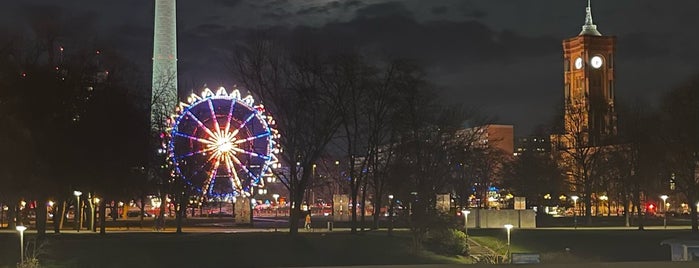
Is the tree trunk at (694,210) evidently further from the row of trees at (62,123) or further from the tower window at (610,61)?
the tower window at (610,61)

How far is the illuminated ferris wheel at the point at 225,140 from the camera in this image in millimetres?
64750

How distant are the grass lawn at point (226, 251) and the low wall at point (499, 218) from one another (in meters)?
12.9

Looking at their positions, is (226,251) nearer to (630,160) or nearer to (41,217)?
(41,217)

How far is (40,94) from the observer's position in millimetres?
38156

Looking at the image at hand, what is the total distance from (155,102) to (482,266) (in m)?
46.1

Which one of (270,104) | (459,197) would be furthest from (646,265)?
(459,197)

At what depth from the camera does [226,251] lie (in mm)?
41312

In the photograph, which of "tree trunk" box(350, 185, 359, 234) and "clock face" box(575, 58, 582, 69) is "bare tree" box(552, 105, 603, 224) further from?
"clock face" box(575, 58, 582, 69)

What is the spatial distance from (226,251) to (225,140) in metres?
25.9

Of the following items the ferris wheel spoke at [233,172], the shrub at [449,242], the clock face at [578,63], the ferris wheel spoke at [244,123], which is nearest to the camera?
the shrub at [449,242]

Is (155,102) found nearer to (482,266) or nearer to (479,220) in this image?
(479,220)

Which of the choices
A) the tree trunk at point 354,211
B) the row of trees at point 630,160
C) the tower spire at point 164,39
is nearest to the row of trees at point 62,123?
the tree trunk at point 354,211

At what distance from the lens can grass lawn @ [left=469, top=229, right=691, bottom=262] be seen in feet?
152

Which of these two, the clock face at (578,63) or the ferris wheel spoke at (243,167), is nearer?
the ferris wheel spoke at (243,167)
